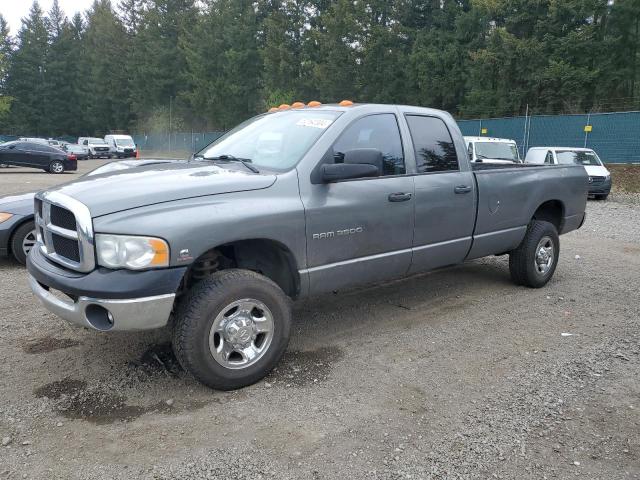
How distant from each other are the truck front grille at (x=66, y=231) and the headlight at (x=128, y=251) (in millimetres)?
68

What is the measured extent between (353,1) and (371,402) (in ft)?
133

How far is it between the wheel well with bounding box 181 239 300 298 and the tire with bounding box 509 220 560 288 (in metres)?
3.14

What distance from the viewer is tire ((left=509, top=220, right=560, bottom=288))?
5859 mm

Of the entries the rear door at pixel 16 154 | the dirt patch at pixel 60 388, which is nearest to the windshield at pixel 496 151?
the dirt patch at pixel 60 388

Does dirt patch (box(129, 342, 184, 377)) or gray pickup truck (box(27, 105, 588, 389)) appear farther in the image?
dirt patch (box(129, 342, 184, 377))

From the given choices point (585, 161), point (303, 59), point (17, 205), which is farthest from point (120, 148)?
point (17, 205)

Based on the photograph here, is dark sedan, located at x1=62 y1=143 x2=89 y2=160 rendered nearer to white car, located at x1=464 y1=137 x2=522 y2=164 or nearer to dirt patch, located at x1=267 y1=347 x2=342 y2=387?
white car, located at x1=464 y1=137 x2=522 y2=164

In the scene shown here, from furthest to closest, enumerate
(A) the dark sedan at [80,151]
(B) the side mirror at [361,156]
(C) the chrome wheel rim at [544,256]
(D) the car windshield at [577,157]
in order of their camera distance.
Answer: (A) the dark sedan at [80,151] → (D) the car windshield at [577,157] → (C) the chrome wheel rim at [544,256] → (B) the side mirror at [361,156]

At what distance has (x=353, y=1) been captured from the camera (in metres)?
39.3

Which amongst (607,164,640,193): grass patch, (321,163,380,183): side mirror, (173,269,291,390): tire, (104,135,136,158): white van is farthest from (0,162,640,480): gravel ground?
(104,135,136,158): white van

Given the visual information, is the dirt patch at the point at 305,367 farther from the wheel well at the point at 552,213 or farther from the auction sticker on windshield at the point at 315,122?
the wheel well at the point at 552,213

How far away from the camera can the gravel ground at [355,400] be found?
282 cm

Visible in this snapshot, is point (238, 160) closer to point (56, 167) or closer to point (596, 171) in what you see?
point (596, 171)

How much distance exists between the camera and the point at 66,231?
3320mm
